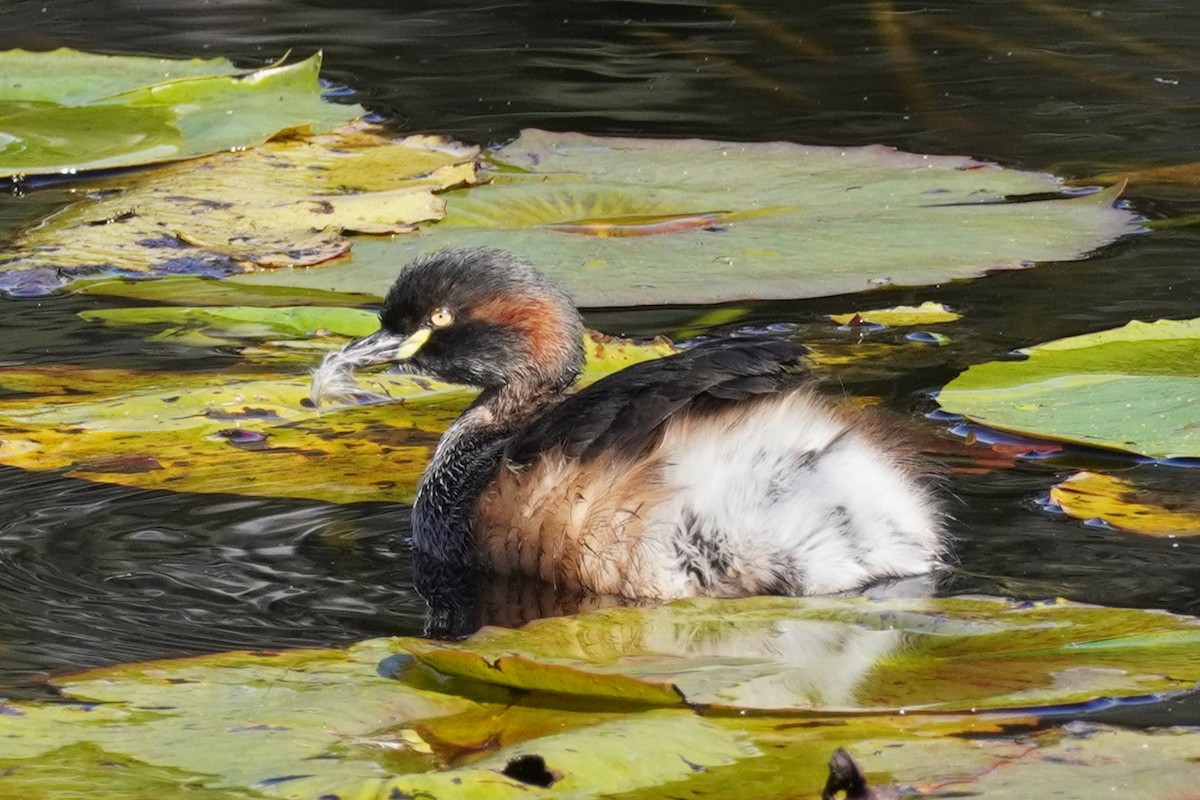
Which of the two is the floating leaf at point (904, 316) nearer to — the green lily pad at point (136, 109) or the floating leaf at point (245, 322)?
the floating leaf at point (245, 322)

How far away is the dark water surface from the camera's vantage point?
4070mm

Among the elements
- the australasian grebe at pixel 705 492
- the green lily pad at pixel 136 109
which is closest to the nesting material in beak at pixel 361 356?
the australasian grebe at pixel 705 492

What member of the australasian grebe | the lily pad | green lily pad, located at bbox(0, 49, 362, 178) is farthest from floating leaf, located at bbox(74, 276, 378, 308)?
the australasian grebe

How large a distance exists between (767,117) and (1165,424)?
186 inches

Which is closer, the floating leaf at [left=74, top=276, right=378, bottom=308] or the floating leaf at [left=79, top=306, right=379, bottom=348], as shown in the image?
the floating leaf at [left=79, top=306, right=379, bottom=348]

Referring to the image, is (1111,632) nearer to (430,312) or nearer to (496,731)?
(496,731)

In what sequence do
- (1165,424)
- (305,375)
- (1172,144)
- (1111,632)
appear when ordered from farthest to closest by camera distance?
(1172,144) < (305,375) < (1165,424) < (1111,632)

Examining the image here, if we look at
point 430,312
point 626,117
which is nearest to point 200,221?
point 430,312

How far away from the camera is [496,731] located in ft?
9.96

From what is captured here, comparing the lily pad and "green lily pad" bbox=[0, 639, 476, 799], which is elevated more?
"green lily pad" bbox=[0, 639, 476, 799]

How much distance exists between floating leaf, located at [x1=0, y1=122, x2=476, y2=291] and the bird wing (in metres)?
2.36

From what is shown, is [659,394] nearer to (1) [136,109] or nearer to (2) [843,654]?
(2) [843,654]

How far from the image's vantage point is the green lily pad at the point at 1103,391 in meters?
4.57

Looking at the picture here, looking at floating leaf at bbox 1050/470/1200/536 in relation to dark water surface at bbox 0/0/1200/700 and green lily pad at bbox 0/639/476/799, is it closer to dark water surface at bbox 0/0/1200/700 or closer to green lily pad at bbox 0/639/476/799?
dark water surface at bbox 0/0/1200/700
